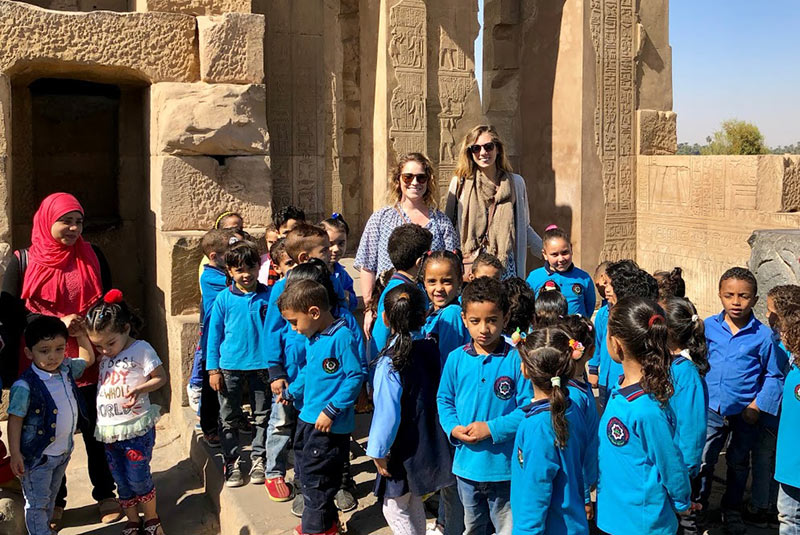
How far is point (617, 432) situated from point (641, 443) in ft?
0.27

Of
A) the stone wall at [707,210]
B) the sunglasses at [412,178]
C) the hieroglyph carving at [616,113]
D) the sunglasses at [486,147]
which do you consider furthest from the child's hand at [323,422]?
the hieroglyph carving at [616,113]

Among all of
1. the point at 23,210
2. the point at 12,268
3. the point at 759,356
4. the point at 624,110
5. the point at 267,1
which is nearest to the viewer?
the point at 759,356

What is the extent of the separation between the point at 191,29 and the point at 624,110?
17.8ft

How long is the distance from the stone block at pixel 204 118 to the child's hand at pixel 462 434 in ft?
9.72

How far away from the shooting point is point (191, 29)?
5156 mm

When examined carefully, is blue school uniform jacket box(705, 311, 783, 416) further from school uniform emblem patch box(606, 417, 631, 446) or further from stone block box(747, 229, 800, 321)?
school uniform emblem patch box(606, 417, 631, 446)

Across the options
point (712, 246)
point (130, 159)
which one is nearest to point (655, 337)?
point (130, 159)

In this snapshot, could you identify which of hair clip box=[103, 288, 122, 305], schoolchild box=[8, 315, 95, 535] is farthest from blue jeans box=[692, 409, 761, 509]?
schoolchild box=[8, 315, 95, 535]

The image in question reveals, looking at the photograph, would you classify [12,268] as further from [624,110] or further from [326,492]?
[624,110]

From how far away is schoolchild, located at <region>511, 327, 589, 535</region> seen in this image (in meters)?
2.52

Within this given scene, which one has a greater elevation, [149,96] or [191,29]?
[191,29]

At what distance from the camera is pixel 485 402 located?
9.41 ft

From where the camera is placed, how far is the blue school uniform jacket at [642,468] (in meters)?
2.51

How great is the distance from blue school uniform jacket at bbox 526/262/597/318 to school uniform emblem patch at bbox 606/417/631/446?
71.8 inches
